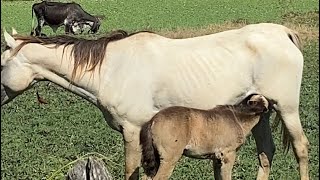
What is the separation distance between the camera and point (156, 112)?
18.5ft

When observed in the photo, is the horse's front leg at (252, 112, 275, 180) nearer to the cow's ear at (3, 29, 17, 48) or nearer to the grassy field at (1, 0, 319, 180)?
the grassy field at (1, 0, 319, 180)

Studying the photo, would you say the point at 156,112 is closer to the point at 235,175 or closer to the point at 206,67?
the point at 206,67

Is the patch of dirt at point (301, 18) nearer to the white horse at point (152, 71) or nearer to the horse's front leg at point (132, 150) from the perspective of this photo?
the white horse at point (152, 71)

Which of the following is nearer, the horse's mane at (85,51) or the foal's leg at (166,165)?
the foal's leg at (166,165)

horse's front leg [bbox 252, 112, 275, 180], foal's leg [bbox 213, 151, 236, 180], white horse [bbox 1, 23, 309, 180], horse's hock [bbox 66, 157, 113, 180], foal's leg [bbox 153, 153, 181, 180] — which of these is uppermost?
white horse [bbox 1, 23, 309, 180]

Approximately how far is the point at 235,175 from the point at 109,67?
1969 mm

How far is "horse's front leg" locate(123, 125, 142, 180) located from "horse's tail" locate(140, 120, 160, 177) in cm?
17

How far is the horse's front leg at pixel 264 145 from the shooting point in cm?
647

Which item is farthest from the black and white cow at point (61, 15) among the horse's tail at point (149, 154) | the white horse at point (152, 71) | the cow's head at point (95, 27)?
the horse's tail at point (149, 154)

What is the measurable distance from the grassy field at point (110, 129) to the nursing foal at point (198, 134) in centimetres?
61

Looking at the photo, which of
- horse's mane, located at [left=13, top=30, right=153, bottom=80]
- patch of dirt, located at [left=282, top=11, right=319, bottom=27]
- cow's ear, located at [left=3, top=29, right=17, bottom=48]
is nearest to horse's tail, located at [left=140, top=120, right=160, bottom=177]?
horse's mane, located at [left=13, top=30, right=153, bottom=80]

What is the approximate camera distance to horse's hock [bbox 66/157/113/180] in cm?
486

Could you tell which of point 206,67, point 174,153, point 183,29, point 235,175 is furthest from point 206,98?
point 183,29

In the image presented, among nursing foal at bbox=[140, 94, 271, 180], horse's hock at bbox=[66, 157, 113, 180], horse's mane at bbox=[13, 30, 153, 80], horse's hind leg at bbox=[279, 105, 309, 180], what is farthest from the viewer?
horse's hind leg at bbox=[279, 105, 309, 180]
